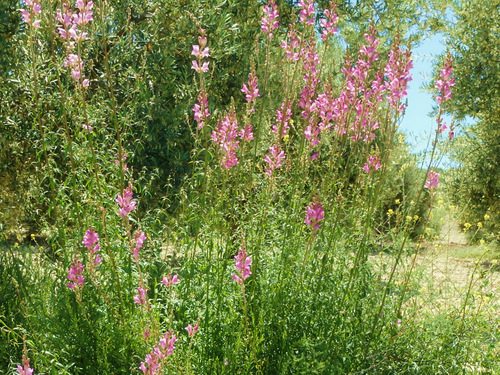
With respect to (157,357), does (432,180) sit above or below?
above

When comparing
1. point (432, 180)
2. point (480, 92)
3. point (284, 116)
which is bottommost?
point (432, 180)

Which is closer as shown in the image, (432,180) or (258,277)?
(432,180)

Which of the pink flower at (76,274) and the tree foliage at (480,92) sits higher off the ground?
the tree foliage at (480,92)

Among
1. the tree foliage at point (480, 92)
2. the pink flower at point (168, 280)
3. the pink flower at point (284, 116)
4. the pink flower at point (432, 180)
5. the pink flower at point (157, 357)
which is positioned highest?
the tree foliage at point (480, 92)

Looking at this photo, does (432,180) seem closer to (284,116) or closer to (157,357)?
(284,116)

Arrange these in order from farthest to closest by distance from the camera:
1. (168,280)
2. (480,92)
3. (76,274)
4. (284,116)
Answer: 1. (480,92)
2. (284,116)
3. (76,274)
4. (168,280)

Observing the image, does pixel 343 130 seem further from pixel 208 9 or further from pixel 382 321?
pixel 208 9

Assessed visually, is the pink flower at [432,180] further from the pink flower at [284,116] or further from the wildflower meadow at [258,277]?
the pink flower at [284,116]

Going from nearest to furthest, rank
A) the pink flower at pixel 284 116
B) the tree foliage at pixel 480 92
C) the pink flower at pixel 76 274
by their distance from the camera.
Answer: the pink flower at pixel 76 274
the pink flower at pixel 284 116
the tree foliage at pixel 480 92

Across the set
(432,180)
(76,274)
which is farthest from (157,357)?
(432,180)

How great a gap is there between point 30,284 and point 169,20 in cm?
362

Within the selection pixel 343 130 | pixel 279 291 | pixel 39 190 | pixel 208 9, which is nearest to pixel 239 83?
→ pixel 208 9

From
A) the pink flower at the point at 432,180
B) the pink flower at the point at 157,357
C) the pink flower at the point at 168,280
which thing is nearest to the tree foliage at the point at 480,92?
the pink flower at the point at 432,180

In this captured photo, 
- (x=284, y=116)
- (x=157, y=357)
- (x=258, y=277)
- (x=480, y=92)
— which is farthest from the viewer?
(x=480, y=92)
